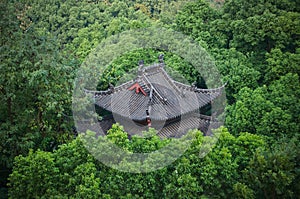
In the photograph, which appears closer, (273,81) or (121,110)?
(121,110)

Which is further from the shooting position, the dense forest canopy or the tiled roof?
the tiled roof

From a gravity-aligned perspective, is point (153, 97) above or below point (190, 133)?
below

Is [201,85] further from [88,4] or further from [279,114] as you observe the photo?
[88,4]

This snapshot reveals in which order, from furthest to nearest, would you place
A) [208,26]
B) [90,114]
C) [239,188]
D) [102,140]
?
[208,26]
[90,114]
[102,140]
[239,188]

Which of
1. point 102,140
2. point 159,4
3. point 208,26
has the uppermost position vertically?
point 102,140

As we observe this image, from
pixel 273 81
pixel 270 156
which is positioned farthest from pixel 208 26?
pixel 270 156

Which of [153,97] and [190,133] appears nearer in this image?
[190,133]

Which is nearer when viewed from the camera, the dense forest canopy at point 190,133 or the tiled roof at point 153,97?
the dense forest canopy at point 190,133

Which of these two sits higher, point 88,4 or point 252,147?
point 252,147
